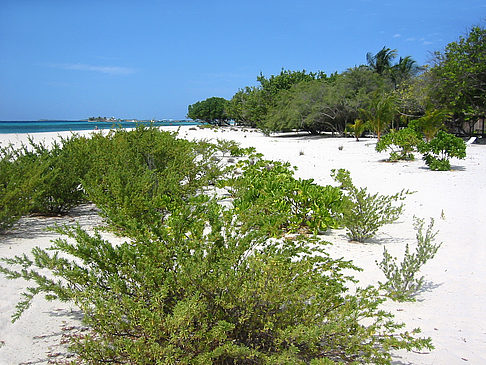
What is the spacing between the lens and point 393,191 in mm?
9656

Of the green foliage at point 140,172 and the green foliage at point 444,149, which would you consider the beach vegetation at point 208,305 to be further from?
the green foliage at point 444,149

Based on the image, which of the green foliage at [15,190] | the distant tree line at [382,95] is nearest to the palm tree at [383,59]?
the distant tree line at [382,95]

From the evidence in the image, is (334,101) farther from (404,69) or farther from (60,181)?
(60,181)

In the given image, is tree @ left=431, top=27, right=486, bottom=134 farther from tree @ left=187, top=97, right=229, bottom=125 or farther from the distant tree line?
tree @ left=187, top=97, right=229, bottom=125

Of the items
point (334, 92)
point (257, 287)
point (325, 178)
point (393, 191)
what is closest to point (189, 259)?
point (257, 287)

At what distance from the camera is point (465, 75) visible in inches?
864

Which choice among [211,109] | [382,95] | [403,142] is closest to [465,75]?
→ [382,95]

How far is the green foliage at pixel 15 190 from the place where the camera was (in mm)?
5668

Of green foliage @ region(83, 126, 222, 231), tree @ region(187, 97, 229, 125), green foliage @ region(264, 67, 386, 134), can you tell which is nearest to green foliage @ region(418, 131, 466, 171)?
green foliage @ region(83, 126, 222, 231)

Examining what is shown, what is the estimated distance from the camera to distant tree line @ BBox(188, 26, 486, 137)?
2203 centimetres

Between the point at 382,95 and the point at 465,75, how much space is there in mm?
7082

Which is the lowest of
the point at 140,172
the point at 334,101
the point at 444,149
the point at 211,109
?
the point at 140,172

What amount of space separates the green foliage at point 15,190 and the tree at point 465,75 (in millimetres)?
22171

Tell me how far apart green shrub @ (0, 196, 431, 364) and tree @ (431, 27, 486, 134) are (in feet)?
75.1
